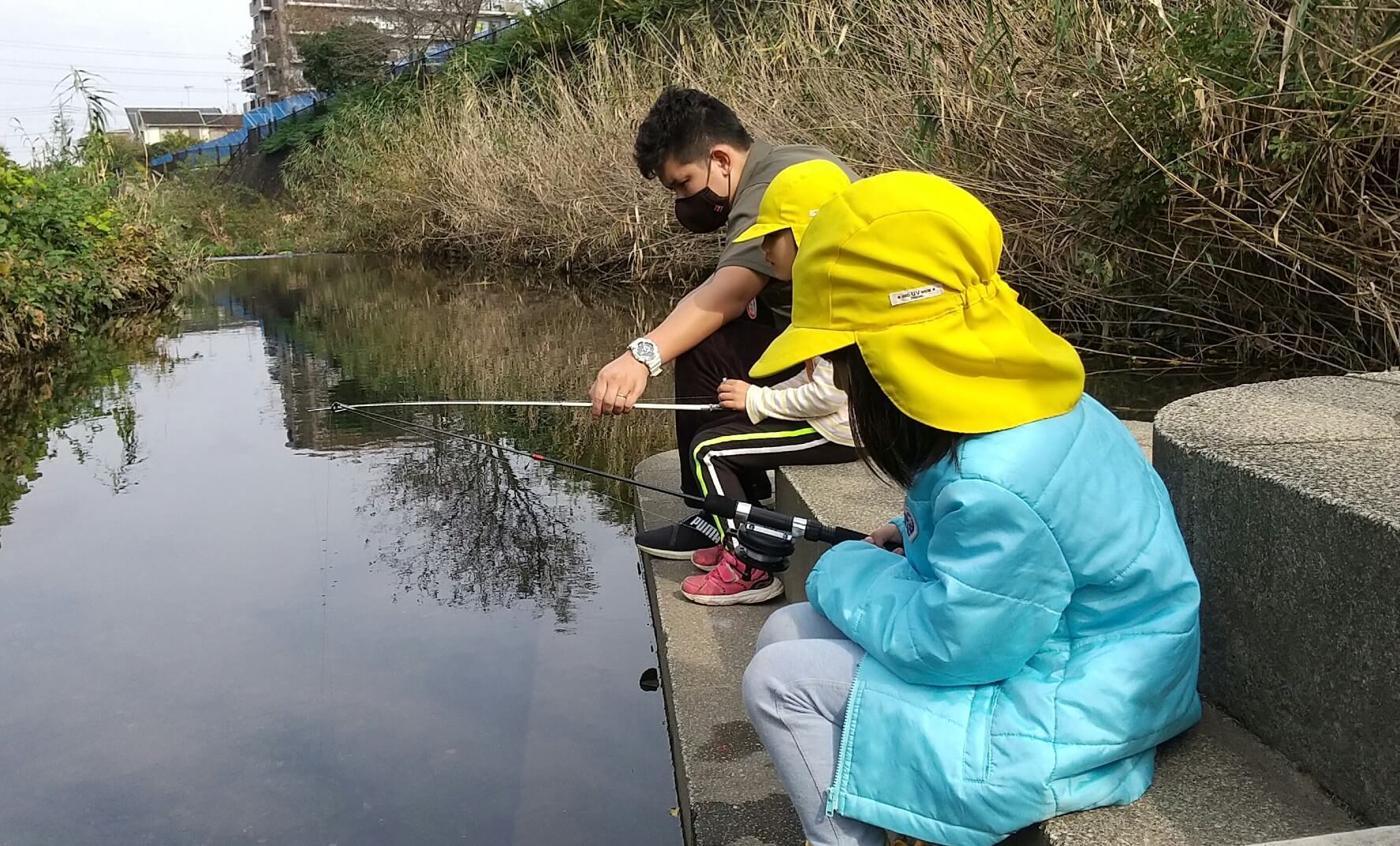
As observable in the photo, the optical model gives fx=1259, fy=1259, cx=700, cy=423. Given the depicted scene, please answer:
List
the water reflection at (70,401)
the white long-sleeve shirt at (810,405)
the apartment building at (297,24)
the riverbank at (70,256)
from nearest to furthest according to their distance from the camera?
the white long-sleeve shirt at (810,405)
the water reflection at (70,401)
the riverbank at (70,256)
the apartment building at (297,24)

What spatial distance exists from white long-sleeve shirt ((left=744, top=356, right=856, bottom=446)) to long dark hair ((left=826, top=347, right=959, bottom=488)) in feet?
4.08

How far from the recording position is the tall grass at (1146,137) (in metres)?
4.16

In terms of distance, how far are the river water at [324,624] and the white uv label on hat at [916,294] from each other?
50.1 inches

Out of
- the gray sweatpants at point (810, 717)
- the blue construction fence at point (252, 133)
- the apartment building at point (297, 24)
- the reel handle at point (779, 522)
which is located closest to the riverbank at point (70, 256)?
the reel handle at point (779, 522)

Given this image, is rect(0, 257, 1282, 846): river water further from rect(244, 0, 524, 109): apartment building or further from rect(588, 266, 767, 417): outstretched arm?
rect(244, 0, 524, 109): apartment building

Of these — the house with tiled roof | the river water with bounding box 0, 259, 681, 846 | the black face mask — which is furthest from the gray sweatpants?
the house with tiled roof

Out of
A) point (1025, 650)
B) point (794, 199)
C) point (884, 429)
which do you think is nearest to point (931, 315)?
point (884, 429)

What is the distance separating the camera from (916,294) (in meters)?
1.64

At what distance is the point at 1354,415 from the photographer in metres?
2.11

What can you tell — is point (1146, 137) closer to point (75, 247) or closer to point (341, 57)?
point (75, 247)

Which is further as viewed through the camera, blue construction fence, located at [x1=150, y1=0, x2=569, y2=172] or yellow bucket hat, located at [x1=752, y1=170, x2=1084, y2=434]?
blue construction fence, located at [x1=150, y1=0, x2=569, y2=172]

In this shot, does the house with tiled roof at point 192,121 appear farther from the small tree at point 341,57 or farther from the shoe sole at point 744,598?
the shoe sole at point 744,598

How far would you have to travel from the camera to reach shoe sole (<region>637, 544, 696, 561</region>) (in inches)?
141

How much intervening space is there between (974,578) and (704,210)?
84.6 inches
